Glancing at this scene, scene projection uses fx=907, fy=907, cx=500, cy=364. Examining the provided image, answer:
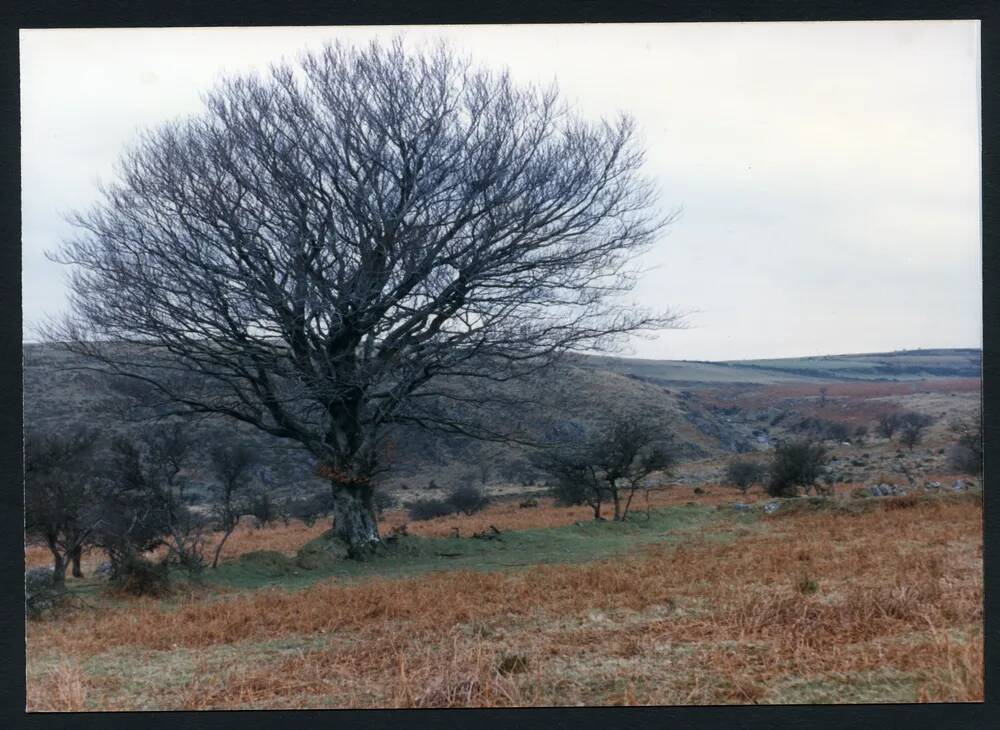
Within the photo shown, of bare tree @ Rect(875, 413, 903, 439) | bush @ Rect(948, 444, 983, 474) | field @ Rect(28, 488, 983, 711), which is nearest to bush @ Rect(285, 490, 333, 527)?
field @ Rect(28, 488, 983, 711)

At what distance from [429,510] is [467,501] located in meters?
1.47

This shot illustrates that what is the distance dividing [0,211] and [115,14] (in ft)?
5.50

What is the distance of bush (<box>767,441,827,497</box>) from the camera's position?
85.1 ft

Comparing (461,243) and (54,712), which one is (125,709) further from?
(461,243)

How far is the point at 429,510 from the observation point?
30.8 metres

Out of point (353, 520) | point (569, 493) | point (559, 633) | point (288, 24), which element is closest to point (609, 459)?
point (569, 493)

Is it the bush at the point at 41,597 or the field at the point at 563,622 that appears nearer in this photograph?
the field at the point at 563,622

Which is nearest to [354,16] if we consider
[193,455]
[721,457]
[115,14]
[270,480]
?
[115,14]

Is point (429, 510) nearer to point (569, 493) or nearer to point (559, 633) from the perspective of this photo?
point (569, 493)

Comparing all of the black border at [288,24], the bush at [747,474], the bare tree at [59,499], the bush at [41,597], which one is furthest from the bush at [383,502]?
the black border at [288,24]

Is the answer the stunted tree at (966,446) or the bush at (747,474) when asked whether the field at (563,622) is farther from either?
the bush at (747,474)

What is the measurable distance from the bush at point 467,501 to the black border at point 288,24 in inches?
933

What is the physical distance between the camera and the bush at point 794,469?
85.1ft

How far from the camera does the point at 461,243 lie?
14586 millimetres
